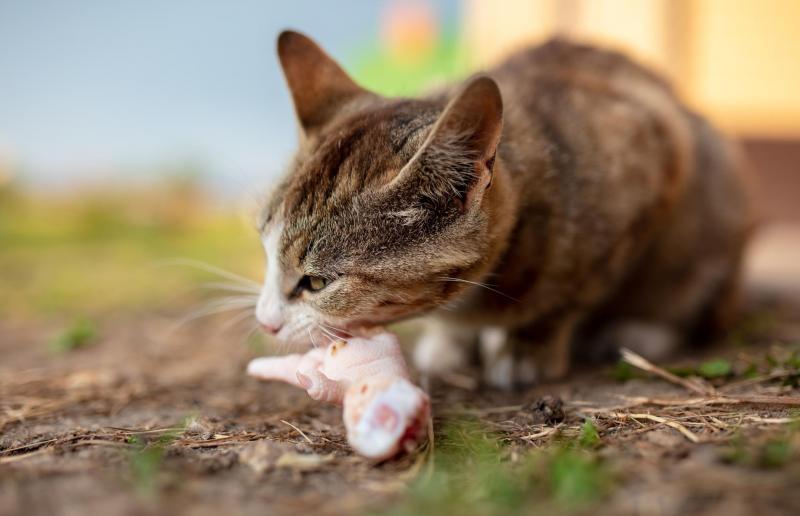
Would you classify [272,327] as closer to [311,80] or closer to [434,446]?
[434,446]

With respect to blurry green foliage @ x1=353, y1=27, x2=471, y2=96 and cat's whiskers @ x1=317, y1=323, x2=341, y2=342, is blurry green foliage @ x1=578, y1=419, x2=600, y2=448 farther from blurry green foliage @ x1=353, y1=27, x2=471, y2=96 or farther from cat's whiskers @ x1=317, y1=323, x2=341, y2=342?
A: blurry green foliage @ x1=353, y1=27, x2=471, y2=96

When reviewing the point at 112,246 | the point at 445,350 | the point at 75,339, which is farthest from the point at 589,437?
the point at 112,246

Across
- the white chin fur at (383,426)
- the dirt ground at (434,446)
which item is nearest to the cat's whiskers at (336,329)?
the dirt ground at (434,446)

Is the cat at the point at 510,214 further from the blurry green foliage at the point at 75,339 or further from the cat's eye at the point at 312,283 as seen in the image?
the blurry green foliage at the point at 75,339

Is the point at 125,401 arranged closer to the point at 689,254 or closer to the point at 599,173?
the point at 599,173

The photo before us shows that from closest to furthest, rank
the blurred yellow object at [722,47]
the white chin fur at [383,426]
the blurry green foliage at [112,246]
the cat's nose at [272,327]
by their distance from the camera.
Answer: the white chin fur at [383,426] < the cat's nose at [272,327] < the blurry green foliage at [112,246] < the blurred yellow object at [722,47]

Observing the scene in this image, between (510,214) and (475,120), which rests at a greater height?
(475,120)

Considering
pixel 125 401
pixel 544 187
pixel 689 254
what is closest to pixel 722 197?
pixel 689 254
